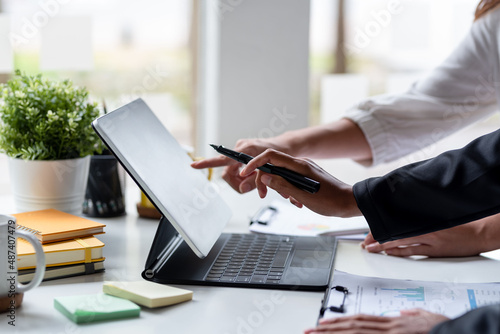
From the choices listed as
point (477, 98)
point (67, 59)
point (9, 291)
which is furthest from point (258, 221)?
point (67, 59)

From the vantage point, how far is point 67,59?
1.82 meters

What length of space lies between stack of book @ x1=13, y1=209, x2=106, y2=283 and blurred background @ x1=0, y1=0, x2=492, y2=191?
0.58 meters

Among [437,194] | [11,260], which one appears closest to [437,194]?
[437,194]

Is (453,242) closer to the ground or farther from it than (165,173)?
closer to the ground

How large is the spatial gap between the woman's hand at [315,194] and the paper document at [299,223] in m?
0.21

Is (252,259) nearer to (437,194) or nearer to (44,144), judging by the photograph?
(437,194)

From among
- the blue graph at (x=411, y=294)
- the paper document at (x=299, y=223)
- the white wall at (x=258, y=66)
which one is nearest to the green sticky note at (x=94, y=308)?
the blue graph at (x=411, y=294)

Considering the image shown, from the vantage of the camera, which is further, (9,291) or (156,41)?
(156,41)

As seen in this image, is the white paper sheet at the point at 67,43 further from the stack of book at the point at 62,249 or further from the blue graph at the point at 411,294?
the blue graph at the point at 411,294

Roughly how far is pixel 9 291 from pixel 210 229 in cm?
37

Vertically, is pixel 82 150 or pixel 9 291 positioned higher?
pixel 82 150

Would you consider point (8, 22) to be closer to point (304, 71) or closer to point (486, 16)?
point (304, 71)

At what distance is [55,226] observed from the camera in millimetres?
971

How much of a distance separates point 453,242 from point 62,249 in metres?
0.65
